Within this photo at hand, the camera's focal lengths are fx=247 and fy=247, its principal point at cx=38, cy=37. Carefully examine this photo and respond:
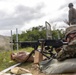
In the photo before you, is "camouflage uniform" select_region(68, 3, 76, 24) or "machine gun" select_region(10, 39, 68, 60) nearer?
"machine gun" select_region(10, 39, 68, 60)

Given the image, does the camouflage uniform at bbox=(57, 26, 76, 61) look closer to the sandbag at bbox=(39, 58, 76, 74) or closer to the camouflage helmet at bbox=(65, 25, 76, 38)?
the camouflage helmet at bbox=(65, 25, 76, 38)

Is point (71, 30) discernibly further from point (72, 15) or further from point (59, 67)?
point (72, 15)

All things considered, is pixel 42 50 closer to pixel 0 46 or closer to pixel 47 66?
pixel 47 66

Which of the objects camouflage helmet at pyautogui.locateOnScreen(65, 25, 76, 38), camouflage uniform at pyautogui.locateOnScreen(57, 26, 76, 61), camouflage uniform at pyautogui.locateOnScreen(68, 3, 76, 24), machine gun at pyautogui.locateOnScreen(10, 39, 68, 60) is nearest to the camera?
camouflage uniform at pyautogui.locateOnScreen(57, 26, 76, 61)

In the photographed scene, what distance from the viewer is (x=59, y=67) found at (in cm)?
693

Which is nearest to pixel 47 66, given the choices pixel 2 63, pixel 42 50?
pixel 42 50

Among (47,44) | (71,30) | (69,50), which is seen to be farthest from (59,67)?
(71,30)

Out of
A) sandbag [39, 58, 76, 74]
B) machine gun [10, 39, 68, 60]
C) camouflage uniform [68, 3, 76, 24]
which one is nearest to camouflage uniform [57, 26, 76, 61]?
sandbag [39, 58, 76, 74]

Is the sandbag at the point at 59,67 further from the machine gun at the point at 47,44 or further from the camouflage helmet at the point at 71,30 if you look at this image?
the camouflage helmet at the point at 71,30

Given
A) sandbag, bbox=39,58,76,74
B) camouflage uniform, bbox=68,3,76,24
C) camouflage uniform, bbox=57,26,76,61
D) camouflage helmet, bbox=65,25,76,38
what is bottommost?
sandbag, bbox=39,58,76,74

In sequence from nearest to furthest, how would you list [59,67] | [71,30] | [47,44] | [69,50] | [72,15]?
[69,50] → [59,67] → [71,30] → [47,44] → [72,15]

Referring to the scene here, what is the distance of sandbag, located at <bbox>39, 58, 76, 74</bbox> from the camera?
6739 mm

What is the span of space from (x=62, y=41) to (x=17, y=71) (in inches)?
63.3

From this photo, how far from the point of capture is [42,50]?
816cm
